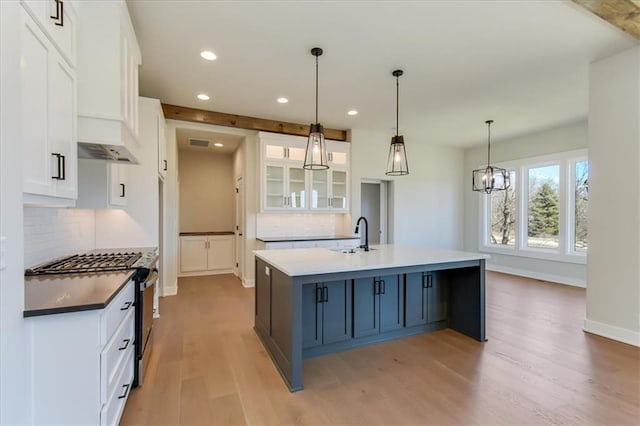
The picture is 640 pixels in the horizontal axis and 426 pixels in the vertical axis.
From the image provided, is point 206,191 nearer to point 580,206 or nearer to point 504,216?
point 504,216

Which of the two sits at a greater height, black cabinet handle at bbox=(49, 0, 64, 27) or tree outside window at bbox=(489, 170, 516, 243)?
black cabinet handle at bbox=(49, 0, 64, 27)

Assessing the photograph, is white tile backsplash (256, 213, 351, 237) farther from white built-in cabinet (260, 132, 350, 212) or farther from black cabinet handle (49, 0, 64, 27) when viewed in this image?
black cabinet handle (49, 0, 64, 27)

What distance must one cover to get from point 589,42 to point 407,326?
3316 millimetres

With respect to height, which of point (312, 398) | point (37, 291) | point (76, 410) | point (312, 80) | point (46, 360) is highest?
point (312, 80)

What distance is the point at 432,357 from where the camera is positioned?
108 inches

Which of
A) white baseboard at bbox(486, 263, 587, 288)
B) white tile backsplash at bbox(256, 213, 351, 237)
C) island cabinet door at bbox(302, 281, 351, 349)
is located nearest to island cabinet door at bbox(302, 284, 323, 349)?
island cabinet door at bbox(302, 281, 351, 349)

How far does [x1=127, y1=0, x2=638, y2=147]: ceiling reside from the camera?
8.11 ft

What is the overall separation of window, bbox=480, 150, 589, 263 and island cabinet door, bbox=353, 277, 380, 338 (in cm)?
465

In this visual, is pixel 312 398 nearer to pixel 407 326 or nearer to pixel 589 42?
pixel 407 326

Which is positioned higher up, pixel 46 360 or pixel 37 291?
pixel 37 291

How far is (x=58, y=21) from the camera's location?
1.72 metres

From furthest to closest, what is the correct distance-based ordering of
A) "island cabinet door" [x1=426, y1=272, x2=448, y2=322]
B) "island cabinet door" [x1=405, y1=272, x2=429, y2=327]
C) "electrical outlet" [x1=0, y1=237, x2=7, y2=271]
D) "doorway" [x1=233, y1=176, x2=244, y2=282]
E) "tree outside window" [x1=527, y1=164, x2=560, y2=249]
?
1. "tree outside window" [x1=527, y1=164, x2=560, y2=249]
2. "doorway" [x1=233, y1=176, x2=244, y2=282]
3. "island cabinet door" [x1=426, y1=272, x2=448, y2=322]
4. "island cabinet door" [x1=405, y1=272, x2=429, y2=327]
5. "electrical outlet" [x1=0, y1=237, x2=7, y2=271]

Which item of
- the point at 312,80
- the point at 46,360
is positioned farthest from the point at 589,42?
the point at 46,360

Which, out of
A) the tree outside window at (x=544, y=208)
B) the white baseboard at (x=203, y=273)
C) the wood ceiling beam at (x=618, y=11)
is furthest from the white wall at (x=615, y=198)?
the white baseboard at (x=203, y=273)
